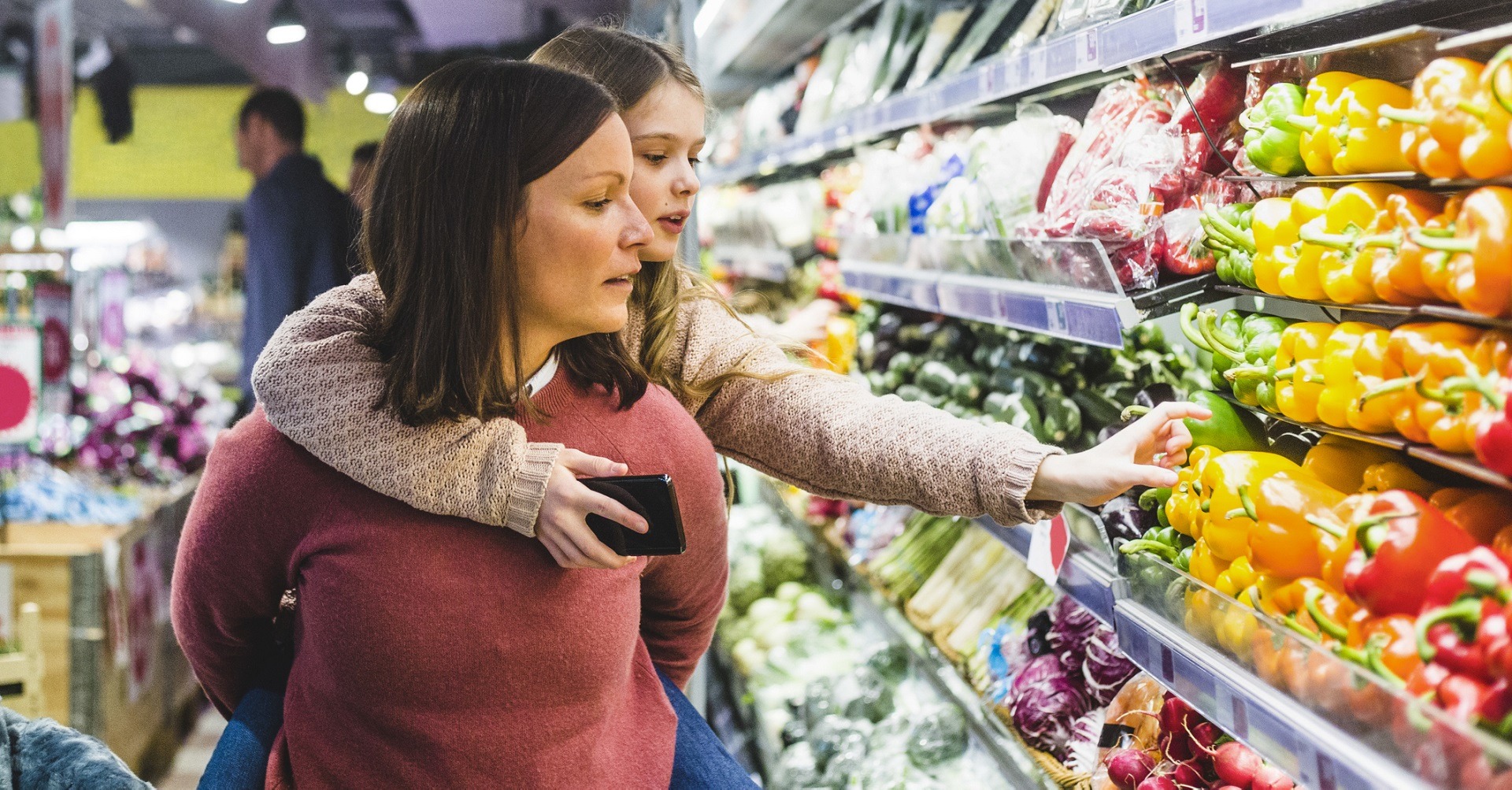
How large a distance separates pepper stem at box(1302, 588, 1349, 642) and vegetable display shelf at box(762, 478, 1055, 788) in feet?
2.52

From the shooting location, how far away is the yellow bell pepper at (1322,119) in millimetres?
1244

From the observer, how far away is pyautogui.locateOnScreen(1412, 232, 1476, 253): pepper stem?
0.95 meters

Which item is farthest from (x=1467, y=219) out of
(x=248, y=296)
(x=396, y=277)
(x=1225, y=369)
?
(x=248, y=296)

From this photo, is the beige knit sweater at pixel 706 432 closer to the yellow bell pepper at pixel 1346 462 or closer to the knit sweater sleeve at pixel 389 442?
the knit sweater sleeve at pixel 389 442

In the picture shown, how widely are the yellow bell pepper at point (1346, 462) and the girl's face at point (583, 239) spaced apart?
81cm

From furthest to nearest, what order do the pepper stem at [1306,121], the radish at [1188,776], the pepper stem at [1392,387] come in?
the radish at [1188,776] → the pepper stem at [1306,121] → the pepper stem at [1392,387]

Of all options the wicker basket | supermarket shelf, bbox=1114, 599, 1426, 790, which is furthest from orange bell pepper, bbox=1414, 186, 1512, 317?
the wicker basket

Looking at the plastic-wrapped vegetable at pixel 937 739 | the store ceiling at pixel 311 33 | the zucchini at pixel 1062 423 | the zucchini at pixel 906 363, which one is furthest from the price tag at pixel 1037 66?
the store ceiling at pixel 311 33

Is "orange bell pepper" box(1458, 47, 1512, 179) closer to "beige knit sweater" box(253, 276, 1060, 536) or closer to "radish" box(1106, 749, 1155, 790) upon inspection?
"beige knit sweater" box(253, 276, 1060, 536)

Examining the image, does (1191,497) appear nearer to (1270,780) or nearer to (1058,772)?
(1270,780)

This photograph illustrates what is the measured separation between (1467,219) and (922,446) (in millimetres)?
696

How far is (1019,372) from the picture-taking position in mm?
2395

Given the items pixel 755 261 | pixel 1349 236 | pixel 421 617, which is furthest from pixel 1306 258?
pixel 755 261

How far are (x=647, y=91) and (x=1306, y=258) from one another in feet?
3.07
